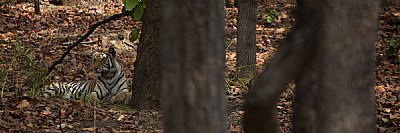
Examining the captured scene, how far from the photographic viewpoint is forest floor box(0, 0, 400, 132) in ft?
23.1

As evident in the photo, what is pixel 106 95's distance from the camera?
31.3 feet

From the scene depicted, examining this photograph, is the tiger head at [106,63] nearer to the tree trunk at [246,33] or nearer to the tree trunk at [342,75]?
the tree trunk at [246,33]

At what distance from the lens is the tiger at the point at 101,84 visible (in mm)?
9289

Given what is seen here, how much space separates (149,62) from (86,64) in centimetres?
485

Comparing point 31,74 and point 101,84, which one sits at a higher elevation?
point 31,74

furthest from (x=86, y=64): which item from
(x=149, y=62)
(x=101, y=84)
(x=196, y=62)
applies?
(x=196, y=62)

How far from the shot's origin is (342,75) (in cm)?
245

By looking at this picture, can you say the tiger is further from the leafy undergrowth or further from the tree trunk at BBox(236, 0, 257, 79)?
the tree trunk at BBox(236, 0, 257, 79)

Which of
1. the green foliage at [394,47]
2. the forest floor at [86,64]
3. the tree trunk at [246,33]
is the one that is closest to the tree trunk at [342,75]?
the forest floor at [86,64]

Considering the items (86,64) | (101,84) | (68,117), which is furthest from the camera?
(86,64)

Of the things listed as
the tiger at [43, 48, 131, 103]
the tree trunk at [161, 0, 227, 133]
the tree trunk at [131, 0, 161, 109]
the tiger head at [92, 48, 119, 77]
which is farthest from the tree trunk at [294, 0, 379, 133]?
the tiger head at [92, 48, 119, 77]

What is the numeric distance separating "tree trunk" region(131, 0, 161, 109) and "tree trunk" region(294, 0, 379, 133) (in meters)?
4.99

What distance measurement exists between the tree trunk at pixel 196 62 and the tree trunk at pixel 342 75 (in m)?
0.35

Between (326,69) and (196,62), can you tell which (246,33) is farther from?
(196,62)
